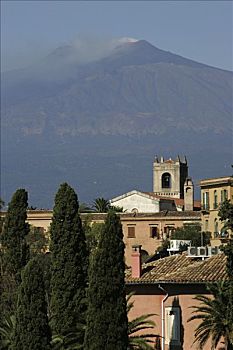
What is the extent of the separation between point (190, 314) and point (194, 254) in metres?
5.68

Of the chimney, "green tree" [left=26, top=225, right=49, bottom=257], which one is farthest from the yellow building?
the chimney

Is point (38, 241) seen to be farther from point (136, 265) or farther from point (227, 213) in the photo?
point (227, 213)

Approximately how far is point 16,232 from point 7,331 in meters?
22.6

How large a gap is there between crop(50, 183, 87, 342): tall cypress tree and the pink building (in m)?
2.02

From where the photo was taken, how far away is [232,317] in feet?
131

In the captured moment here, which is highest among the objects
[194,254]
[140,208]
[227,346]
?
[140,208]

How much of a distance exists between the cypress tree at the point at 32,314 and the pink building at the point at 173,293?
290 inches

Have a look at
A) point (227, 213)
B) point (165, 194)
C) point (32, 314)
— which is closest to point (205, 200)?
point (227, 213)

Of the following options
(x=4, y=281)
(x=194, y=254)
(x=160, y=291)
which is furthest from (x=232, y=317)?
(x=4, y=281)

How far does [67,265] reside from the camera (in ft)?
164

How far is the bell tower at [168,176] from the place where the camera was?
607 ft

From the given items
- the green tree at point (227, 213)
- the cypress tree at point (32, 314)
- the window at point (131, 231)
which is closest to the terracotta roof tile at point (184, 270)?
the green tree at point (227, 213)

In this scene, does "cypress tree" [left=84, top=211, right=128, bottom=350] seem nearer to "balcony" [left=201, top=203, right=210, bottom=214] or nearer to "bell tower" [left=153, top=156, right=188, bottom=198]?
"balcony" [left=201, top=203, right=210, bottom=214]

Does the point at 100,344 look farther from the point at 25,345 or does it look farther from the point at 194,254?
the point at 194,254
